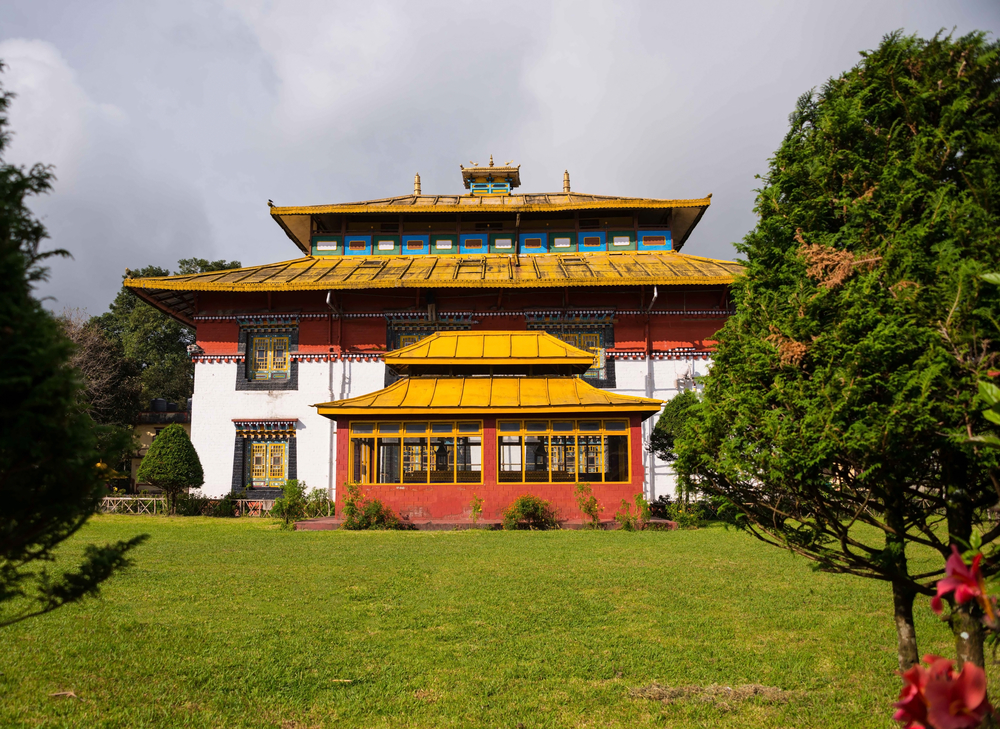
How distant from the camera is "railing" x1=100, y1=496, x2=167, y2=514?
22125mm

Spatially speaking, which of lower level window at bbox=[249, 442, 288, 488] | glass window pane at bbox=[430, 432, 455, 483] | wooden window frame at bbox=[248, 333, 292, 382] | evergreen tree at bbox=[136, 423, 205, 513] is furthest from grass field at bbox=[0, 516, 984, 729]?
wooden window frame at bbox=[248, 333, 292, 382]

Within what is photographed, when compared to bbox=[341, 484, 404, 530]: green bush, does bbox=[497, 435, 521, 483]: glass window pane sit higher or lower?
higher

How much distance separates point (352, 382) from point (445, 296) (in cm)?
464

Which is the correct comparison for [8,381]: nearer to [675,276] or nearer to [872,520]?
[872,520]

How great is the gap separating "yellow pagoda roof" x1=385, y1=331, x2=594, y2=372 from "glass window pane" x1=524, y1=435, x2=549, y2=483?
2.40m

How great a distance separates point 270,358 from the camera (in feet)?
81.6

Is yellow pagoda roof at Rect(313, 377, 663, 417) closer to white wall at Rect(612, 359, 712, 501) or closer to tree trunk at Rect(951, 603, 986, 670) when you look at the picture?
white wall at Rect(612, 359, 712, 501)

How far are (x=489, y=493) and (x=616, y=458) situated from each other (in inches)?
147

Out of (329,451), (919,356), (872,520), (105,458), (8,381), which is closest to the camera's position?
(8,381)

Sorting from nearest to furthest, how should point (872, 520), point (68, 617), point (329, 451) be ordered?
point (872, 520) < point (68, 617) < point (329, 451)

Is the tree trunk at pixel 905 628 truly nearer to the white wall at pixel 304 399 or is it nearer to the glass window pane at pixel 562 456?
the glass window pane at pixel 562 456

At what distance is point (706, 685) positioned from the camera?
571cm

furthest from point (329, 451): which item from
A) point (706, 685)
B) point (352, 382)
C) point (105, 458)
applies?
point (105, 458)

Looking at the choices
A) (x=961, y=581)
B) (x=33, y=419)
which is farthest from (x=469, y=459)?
(x=961, y=581)
